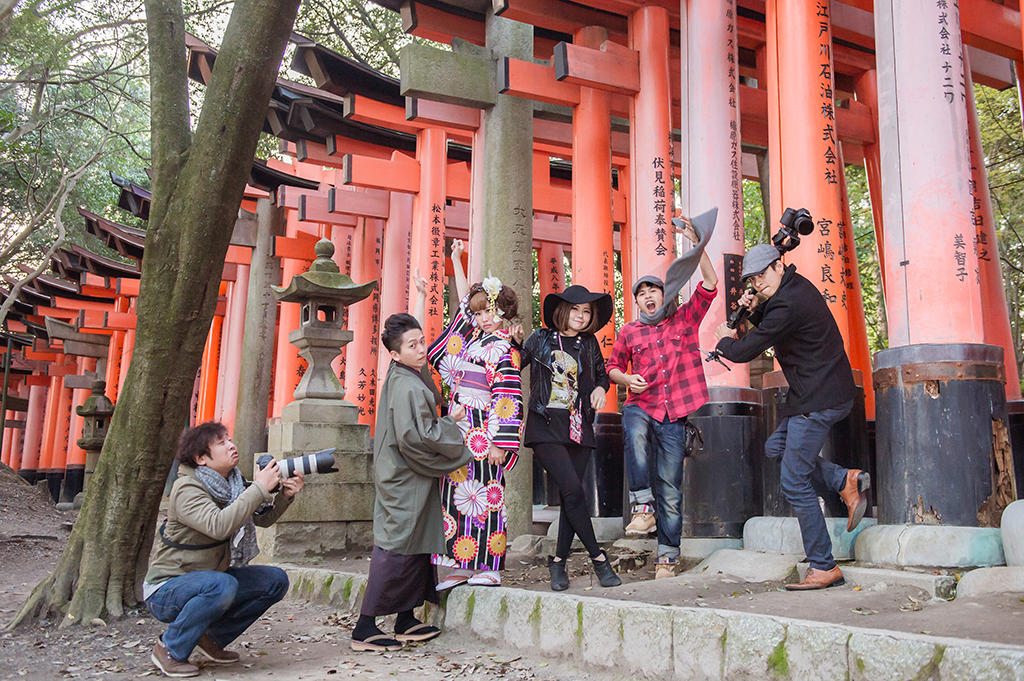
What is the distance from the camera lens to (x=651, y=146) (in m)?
7.87

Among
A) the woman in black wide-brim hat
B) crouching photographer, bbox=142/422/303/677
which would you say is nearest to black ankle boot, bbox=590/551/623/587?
the woman in black wide-brim hat

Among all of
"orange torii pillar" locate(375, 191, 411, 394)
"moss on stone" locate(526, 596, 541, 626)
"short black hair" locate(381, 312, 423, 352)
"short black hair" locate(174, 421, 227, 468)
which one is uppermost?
"orange torii pillar" locate(375, 191, 411, 394)

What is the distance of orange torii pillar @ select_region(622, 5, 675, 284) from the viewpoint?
769 cm

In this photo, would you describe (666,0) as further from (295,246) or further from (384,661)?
(295,246)

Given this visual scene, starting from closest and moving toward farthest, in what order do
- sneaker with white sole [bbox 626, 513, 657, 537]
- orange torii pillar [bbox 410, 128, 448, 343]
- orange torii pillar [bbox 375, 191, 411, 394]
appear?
sneaker with white sole [bbox 626, 513, 657, 537]
orange torii pillar [bbox 410, 128, 448, 343]
orange torii pillar [bbox 375, 191, 411, 394]

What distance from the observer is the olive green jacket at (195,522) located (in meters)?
3.98

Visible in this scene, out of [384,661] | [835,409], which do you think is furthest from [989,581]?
[384,661]

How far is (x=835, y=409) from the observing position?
4.18m

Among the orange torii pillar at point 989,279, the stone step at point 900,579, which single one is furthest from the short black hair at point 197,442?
the orange torii pillar at point 989,279

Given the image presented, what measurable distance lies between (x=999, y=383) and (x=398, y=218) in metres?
9.81

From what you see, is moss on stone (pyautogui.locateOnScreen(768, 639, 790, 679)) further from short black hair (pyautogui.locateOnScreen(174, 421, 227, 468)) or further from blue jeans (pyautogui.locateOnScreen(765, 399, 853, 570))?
short black hair (pyautogui.locateOnScreen(174, 421, 227, 468))

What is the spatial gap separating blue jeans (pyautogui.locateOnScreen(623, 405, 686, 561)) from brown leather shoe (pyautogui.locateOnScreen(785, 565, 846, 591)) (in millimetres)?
909

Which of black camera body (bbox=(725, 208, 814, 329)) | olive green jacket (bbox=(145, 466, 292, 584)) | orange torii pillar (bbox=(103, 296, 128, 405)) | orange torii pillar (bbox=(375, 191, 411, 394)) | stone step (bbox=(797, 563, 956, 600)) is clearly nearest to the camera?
stone step (bbox=(797, 563, 956, 600))

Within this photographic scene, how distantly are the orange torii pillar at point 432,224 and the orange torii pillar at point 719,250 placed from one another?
4.96 meters
